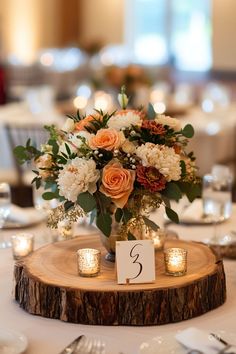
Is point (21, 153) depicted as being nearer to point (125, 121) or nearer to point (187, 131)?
point (125, 121)

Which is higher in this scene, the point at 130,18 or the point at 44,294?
the point at 130,18

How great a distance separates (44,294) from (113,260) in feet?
0.94

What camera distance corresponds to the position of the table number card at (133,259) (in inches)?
88.2

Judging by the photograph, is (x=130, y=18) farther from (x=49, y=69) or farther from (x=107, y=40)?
(x=49, y=69)

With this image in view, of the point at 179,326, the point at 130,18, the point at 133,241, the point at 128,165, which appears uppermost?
the point at 130,18

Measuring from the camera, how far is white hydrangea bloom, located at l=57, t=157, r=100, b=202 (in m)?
2.25

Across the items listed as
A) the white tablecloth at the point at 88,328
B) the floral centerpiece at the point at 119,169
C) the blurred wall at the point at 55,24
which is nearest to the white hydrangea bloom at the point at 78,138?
the floral centerpiece at the point at 119,169

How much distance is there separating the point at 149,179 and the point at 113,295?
0.33 m

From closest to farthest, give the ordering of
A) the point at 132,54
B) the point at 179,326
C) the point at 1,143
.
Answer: the point at 179,326, the point at 1,143, the point at 132,54

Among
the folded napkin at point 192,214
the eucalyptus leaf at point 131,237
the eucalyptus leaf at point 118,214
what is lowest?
the folded napkin at point 192,214

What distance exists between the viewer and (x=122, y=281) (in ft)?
7.35

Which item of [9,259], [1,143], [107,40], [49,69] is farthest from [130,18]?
[9,259]

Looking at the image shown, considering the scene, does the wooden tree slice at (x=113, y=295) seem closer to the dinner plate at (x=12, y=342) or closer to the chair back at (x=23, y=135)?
the dinner plate at (x=12, y=342)

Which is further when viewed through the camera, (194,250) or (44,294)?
(194,250)
